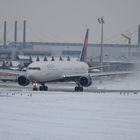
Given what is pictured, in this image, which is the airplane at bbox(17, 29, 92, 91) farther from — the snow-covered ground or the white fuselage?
the snow-covered ground

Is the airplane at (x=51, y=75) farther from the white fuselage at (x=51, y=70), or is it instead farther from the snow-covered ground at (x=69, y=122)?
the snow-covered ground at (x=69, y=122)

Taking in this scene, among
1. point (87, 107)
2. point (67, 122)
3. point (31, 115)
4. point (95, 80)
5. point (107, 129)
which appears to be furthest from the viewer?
point (95, 80)

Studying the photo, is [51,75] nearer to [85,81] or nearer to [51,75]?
[51,75]

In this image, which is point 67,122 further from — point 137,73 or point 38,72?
point 137,73

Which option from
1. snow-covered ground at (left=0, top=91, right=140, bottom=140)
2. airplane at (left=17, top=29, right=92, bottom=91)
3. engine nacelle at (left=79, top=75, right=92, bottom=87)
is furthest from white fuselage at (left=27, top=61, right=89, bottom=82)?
snow-covered ground at (left=0, top=91, right=140, bottom=140)

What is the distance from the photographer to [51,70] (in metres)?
65.0

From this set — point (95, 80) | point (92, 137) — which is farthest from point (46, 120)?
point (95, 80)

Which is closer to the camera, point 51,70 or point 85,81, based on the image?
point 85,81

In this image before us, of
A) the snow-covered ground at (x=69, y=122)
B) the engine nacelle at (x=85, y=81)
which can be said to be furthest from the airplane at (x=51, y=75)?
the snow-covered ground at (x=69, y=122)

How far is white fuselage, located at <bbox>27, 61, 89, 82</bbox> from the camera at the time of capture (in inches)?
2492

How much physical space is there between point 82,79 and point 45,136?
144 ft

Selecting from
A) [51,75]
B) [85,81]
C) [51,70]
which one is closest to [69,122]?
[85,81]

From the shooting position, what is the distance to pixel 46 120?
27.4 meters

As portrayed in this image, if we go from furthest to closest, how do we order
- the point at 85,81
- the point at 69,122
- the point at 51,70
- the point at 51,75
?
the point at 51,75
the point at 51,70
the point at 85,81
the point at 69,122
